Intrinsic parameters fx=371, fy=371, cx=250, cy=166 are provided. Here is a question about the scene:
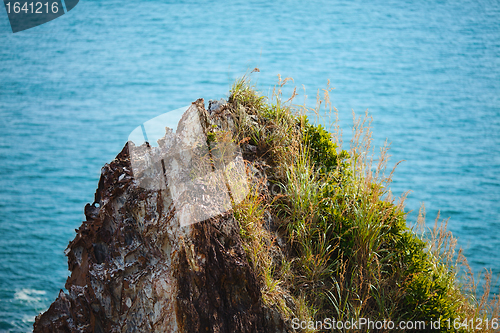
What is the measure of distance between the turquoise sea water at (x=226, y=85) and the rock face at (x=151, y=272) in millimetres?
4561

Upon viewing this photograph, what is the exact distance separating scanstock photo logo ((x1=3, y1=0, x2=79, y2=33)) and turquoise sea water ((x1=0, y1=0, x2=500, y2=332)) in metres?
0.30

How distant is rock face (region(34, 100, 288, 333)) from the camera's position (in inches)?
87.6

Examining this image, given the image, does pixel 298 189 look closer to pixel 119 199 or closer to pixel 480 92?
pixel 119 199

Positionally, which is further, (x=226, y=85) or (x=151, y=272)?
(x=226, y=85)

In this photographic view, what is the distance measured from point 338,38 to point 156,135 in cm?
924

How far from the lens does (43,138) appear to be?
29.1 ft

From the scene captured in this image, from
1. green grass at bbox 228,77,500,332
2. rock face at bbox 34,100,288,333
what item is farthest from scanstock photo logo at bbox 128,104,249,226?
green grass at bbox 228,77,500,332

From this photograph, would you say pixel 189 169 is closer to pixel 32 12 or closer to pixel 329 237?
pixel 329 237

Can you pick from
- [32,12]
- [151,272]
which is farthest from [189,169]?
[32,12]

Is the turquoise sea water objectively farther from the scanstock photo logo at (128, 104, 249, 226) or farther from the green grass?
the scanstock photo logo at (128, 104, 249, 226)

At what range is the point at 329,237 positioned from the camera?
3.06 m

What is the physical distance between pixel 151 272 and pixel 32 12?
12522 millimetres

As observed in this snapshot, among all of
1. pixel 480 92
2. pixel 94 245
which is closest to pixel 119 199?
pixel 94 245

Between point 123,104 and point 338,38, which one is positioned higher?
point 338,38
